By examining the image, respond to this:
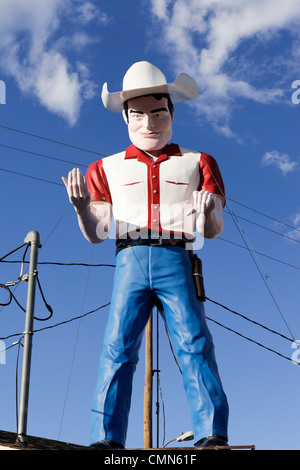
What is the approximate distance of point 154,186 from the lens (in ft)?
19.2

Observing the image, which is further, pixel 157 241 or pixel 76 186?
pixel 157 241

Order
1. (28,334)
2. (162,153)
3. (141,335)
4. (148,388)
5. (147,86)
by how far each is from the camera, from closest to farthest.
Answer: (28,334) → (141,335) → (147,86) → (162,153) → (148,388)

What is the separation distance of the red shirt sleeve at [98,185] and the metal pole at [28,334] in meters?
0.71

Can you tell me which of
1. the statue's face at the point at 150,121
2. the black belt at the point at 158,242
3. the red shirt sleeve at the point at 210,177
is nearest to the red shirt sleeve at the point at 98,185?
the statue's face at the point at 150,121

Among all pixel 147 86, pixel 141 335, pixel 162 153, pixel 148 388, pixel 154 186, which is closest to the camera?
pixel 141 335

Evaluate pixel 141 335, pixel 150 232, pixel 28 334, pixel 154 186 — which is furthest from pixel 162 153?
pixel 28 334

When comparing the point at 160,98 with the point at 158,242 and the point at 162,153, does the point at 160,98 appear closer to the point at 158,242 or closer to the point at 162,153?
the point at 162,153

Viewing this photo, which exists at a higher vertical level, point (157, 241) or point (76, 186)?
point (76, 186)

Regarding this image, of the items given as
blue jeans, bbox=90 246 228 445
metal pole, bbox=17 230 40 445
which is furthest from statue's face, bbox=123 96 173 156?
metal pole, bbox=17 230 40 445

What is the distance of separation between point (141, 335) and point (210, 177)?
160 centimetres

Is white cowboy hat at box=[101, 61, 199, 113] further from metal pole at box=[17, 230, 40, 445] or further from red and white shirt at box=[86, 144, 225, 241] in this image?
metal pole at box=[17, 230, 40, 445]
